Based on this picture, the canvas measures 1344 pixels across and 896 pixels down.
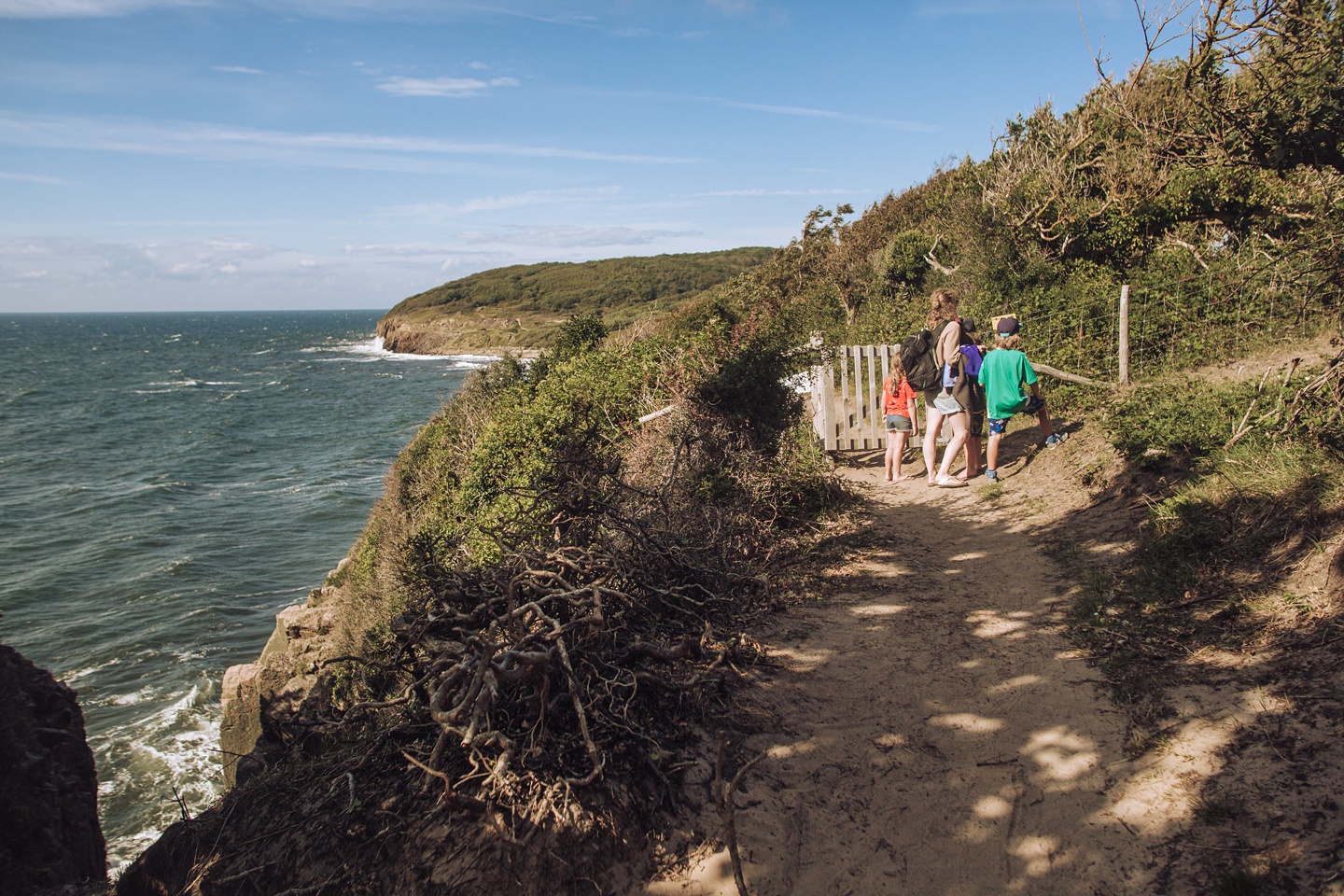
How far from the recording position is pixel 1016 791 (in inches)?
136

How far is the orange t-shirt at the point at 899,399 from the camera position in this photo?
8.88 m

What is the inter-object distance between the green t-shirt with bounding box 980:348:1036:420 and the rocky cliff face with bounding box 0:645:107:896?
8.75 m

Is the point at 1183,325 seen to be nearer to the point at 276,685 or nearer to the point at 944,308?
the point at 944,308

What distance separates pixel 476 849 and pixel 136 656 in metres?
13.8

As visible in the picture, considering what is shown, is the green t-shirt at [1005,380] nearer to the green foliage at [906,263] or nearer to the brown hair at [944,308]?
the brown hair at [944,308]

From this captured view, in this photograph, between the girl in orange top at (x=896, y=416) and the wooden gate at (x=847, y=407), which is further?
the wooden gate at (x=847, y=407)

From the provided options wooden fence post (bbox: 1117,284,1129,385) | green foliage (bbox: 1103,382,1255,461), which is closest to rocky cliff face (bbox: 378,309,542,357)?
wooden fence post (bbox: 1117,284,1129,385)

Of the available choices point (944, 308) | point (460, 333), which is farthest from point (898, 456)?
point (460, 333)

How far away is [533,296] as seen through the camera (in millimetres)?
82188

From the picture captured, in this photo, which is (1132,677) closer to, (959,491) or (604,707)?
(604,707)

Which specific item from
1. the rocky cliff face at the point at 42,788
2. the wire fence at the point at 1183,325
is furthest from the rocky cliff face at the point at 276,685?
the wire fence at the point at 1183,325

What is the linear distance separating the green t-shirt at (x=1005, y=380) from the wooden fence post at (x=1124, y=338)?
1.58m

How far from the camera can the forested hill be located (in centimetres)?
6906

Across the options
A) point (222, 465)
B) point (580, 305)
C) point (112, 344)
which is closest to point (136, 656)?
point (222, 465)
